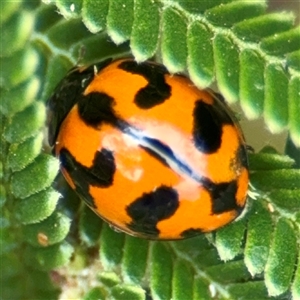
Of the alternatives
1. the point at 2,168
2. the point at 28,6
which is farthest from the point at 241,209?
the point at 28,6

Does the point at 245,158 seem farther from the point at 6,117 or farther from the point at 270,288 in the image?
the point at 6,117

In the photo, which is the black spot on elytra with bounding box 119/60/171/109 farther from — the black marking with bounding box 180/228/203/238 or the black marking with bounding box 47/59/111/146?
the black marking with bounding box 180/228/203/238

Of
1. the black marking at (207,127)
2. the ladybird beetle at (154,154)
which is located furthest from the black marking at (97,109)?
the black marking at (207,127)

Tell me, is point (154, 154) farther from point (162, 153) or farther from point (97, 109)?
point (97, 109)

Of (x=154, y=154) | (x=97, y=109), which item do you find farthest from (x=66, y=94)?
(x=154, y=154)

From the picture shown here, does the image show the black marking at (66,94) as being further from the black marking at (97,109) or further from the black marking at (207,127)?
the black marking at (207,127)
